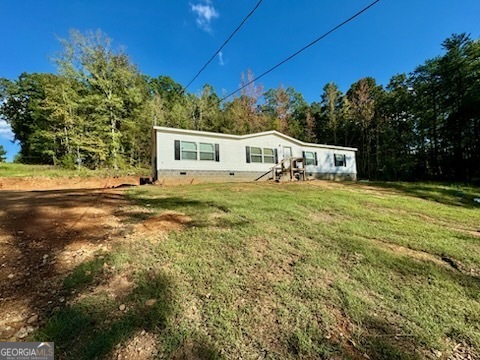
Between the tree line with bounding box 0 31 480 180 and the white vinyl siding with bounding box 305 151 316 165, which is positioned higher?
the tree line with bounding box 0 31 480 180

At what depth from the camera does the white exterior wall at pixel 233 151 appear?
1138 cm

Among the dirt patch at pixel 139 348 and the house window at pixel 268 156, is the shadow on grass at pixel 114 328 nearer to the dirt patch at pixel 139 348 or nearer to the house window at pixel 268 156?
the dirt patch at pixel 139 348

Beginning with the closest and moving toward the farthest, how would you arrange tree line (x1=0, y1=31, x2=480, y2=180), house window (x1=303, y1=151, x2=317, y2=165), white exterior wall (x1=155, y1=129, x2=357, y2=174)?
white exterior wall (x1=155, y1=129, x2=357, y2=174) < house window (x1=303, y1=151, x2=317, y2=165) < tree line (x1=0, y1=31, x2=480, y2=180)

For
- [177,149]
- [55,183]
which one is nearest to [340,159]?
[177,149]

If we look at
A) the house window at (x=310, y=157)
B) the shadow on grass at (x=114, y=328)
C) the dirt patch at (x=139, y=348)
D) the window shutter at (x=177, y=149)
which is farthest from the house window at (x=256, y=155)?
the dirt patch at (x=139, y=348)

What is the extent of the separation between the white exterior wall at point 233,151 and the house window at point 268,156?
0.79 ft

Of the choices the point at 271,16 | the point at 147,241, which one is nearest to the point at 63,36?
the point at 271,16

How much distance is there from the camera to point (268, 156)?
14.6 metres

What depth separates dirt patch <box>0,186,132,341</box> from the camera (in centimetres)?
218

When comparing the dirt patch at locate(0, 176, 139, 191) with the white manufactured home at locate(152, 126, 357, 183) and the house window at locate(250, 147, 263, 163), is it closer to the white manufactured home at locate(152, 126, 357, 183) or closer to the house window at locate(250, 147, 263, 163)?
the white manufactured home at locate(152, 126, 357, 183)

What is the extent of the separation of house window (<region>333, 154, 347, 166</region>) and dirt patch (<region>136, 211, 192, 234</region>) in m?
15.0
